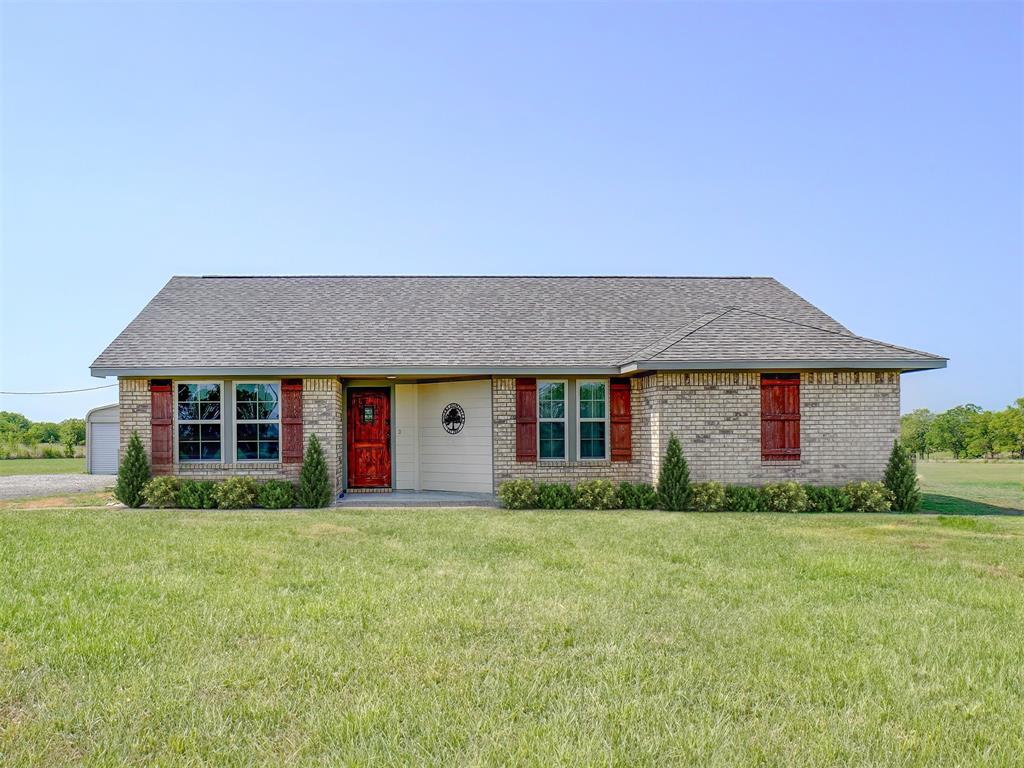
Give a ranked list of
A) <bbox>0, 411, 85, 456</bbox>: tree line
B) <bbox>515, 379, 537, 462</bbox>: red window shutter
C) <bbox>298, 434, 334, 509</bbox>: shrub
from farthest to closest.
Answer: <bbox>0, 411, 85, 456</bbox>: tree line, <bbox>515, 379, 537, 462</bbox>: red window shutter, <bbox>298, 434, 334, 509</bbox>: shrub

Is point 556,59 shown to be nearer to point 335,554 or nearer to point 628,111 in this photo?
point 628,111

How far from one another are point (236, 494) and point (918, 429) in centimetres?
4949

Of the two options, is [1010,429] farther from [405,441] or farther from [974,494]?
[405,441]

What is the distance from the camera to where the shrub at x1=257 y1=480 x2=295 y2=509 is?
546 inches

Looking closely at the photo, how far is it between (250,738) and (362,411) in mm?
13071

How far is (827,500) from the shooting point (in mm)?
13586

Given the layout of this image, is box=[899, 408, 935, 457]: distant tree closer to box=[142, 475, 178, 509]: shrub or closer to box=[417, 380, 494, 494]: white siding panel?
box=[417, 380, 494, 494]: white siding panel

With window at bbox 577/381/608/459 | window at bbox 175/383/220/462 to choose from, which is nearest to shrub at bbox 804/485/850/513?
window at bbox 577/381/608/459

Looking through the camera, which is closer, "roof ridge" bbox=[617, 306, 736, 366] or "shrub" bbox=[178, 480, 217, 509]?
"shrub" bbox=[178, 480, 217, 509]

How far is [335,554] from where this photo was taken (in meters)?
8.40

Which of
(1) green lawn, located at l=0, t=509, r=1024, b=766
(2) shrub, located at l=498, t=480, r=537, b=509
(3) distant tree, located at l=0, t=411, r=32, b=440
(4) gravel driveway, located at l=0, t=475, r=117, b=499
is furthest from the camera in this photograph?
(3) distant tree, located at l=0, t=411, r=32, b=440

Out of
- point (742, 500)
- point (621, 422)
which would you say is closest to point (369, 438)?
point (621, 422)

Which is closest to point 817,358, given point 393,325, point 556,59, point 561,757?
point 556,59

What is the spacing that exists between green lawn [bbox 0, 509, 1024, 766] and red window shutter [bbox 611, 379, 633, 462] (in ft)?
19.9
